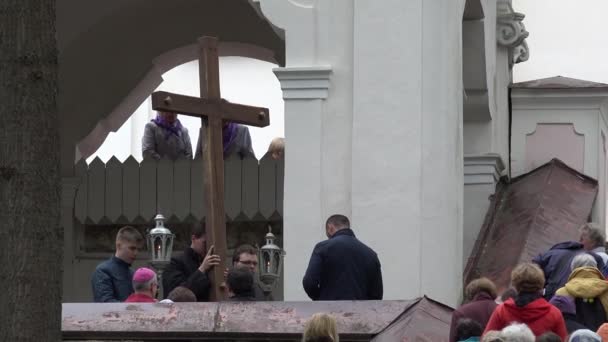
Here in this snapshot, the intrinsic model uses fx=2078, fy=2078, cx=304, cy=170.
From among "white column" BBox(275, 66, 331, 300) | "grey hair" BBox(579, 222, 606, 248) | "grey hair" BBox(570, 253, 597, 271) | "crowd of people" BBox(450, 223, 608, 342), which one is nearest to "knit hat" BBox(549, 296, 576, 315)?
"crowd of people" BBox(450, 223, 608, 342)

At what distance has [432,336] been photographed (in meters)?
12.4

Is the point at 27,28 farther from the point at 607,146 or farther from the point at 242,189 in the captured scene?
the point at 607,146

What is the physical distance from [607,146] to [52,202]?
1490 cm

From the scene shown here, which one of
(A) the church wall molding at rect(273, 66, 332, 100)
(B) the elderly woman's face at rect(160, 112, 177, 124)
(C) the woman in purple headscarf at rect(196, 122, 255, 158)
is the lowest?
(C) the woman in purple headscarf at rect(196, 122, 255, 158)

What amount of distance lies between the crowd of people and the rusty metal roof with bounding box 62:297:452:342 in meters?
0.30

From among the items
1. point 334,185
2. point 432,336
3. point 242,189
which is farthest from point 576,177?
point 432,336

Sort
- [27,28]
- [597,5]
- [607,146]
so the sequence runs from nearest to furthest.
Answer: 1. [27,28]
2. [607,146]
3. [597,5]

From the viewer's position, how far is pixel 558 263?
15.0 m

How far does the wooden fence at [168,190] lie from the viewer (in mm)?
20891

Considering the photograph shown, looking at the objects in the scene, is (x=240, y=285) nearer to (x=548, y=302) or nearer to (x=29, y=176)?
(x=548, y=302)

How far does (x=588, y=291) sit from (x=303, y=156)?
3.58m

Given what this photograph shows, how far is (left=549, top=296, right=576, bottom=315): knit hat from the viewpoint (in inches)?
547

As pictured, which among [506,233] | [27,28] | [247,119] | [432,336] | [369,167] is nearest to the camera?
[27,28]

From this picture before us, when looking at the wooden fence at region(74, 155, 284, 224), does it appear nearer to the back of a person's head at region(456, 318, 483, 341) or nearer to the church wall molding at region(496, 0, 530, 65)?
the church wall molding at region(496, 0, 530, 65)
